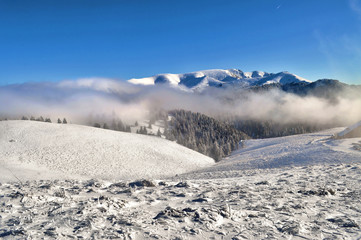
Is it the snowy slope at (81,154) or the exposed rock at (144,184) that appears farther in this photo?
the snowy slope at (81,154)

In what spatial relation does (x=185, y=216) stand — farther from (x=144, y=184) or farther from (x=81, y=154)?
(x=81, y=154)

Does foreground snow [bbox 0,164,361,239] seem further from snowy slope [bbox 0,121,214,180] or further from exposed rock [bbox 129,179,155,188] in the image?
snowy slope [bbox 0,121,214,180]

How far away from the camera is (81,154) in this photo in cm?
4491

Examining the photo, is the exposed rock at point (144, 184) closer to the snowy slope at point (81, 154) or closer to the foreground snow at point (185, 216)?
the foreground snow at point (185, 216)

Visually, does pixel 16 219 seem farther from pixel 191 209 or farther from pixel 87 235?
pixel 191 209

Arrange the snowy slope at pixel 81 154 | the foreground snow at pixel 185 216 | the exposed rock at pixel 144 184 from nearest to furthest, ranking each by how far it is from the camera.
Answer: the foreground snow at pixel 185 216
the exposed rock at pixel 144 184
the snowy slope at pixel 81 154

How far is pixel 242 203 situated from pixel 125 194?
17.7 feet

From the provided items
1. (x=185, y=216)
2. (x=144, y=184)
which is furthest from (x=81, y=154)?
(x=185, y=216)

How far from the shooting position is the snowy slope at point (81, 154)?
1476 inches

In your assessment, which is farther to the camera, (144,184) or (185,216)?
(144,184)

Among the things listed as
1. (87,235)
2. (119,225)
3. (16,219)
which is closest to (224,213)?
(119,225)

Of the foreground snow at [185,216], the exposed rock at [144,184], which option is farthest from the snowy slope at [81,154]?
the foreground snow at [185,216]

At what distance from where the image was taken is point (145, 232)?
6102 millimetres

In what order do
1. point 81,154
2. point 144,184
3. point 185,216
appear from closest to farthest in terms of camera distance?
point 185,216 < point 144,184 < point 81,154
